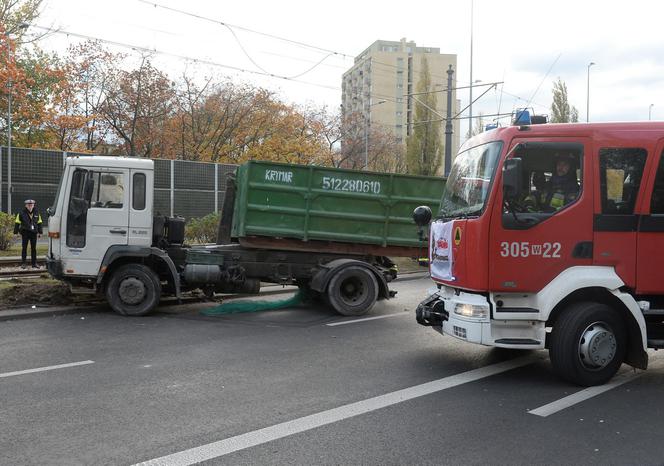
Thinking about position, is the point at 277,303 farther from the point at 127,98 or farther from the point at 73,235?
the point at 127,98

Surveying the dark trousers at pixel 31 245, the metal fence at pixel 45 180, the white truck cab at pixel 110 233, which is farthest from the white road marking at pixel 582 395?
the metal fence at pixel 45 180

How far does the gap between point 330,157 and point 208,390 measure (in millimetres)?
41734

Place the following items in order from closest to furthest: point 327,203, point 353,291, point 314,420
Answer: point 314,420
point 327,203
point 353,291

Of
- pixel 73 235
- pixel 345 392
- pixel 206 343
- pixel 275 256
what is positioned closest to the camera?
pixel 345 392

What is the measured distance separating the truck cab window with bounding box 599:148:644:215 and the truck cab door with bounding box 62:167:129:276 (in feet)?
23.0

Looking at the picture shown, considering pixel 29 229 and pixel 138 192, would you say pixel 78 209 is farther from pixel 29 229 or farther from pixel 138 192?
pixel 29 229

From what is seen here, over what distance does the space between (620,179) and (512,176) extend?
1186 mm

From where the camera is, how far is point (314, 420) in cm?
459

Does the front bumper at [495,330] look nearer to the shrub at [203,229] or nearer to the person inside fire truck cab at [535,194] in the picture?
the person inside fire truck cab at [535,194]

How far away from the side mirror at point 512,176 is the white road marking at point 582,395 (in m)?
1.99

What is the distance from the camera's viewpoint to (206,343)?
7.45 meters

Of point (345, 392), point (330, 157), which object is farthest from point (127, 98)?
point (345, 392)

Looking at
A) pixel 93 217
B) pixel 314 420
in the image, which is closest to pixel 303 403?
pixel 314 420

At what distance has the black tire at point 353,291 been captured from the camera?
9570mm
